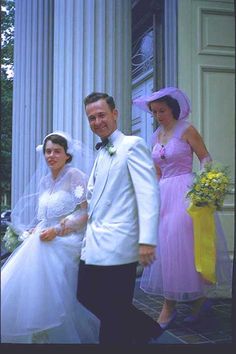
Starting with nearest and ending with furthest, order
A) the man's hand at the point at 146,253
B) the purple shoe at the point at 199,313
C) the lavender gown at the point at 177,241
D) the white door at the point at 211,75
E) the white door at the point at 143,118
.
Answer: the man's hand at the point at 146,253 → the lavender gown at the point at 177,241 → the purple shoe at the point at 199,313 → the white door at the point at 211,75 → the white door at the point at 143,118

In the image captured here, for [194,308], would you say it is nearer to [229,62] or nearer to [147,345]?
[147,345]

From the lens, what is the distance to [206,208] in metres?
4.00

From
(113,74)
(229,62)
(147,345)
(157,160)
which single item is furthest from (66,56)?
(147,345)

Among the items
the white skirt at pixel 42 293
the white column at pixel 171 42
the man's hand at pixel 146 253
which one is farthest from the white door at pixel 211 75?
the man's hand at pixel 146 253

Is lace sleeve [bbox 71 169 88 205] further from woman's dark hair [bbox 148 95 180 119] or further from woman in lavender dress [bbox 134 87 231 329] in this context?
woman's dark hair [bbox 148 95 180 119]

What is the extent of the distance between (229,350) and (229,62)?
11.3ft

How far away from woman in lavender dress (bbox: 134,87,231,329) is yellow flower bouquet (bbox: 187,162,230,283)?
8cm

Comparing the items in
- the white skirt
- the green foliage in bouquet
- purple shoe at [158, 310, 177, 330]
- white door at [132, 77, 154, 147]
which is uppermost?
white door at [132, 77, 154, 147]

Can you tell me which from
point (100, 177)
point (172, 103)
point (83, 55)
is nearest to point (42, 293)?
point (100, 177)

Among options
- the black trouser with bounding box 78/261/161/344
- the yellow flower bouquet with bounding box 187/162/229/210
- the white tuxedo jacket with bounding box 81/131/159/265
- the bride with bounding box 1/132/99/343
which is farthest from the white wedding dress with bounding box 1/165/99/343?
the yellow flower bouquet with bounding box 187/162/229/210

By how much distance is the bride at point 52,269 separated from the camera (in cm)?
309

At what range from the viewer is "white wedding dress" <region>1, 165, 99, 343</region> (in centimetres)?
308

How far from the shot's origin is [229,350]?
10.4 ft

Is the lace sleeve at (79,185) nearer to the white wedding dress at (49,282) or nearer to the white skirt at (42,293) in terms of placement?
the white wedding dress at (49,282)
